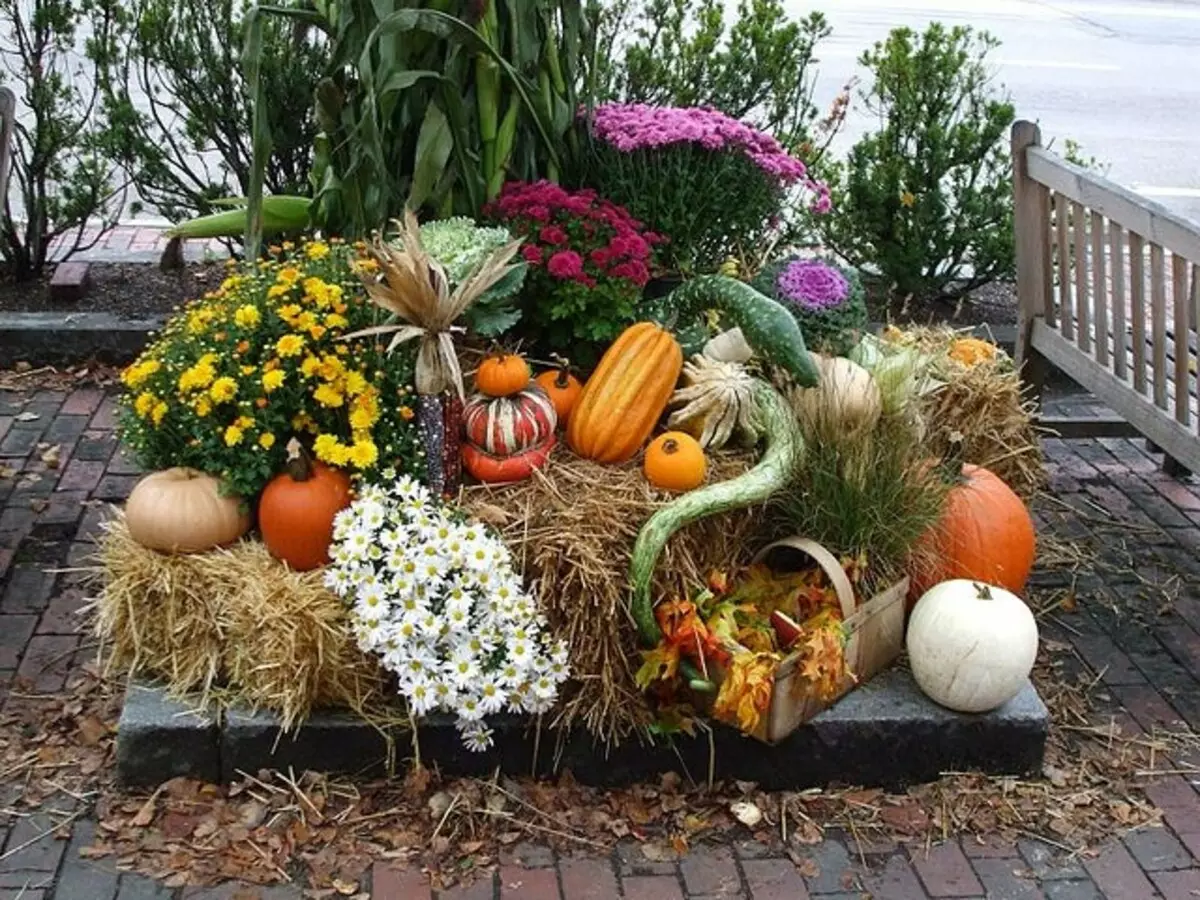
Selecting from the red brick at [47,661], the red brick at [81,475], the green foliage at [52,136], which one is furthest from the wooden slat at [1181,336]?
the green foliage at [52,136]

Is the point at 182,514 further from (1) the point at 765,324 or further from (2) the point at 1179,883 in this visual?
(2) the point at 1179,883

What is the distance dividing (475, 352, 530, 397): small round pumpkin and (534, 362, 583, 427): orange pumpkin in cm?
22

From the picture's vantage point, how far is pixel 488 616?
3.31m

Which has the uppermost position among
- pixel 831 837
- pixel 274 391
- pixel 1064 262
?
pixel 274 391

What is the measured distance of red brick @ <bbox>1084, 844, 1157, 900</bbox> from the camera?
10.5 feet

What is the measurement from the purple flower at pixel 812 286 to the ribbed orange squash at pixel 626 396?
2.04 ft

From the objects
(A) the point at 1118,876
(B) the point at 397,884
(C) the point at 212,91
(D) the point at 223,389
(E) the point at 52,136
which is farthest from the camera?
(E) the point at 52,136

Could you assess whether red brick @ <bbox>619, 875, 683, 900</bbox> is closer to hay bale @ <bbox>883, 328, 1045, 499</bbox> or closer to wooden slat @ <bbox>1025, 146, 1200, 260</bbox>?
hay bale @ <bbox>883, 328, 1045, 499</bbox>

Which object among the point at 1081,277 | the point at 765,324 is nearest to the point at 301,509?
the point at 765,324

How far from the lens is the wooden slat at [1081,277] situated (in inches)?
186

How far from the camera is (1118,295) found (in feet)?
15.0

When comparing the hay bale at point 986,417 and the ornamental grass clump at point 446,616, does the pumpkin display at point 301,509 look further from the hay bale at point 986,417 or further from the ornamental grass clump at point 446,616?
the hay bale at point 986,417

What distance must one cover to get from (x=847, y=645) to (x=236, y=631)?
143 centimetres

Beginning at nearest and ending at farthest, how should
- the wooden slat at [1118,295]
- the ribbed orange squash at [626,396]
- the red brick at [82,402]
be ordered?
the ribbed orange squash at [626,396] < the wooden slat at [1118,295] < the red brick at [82,402]
